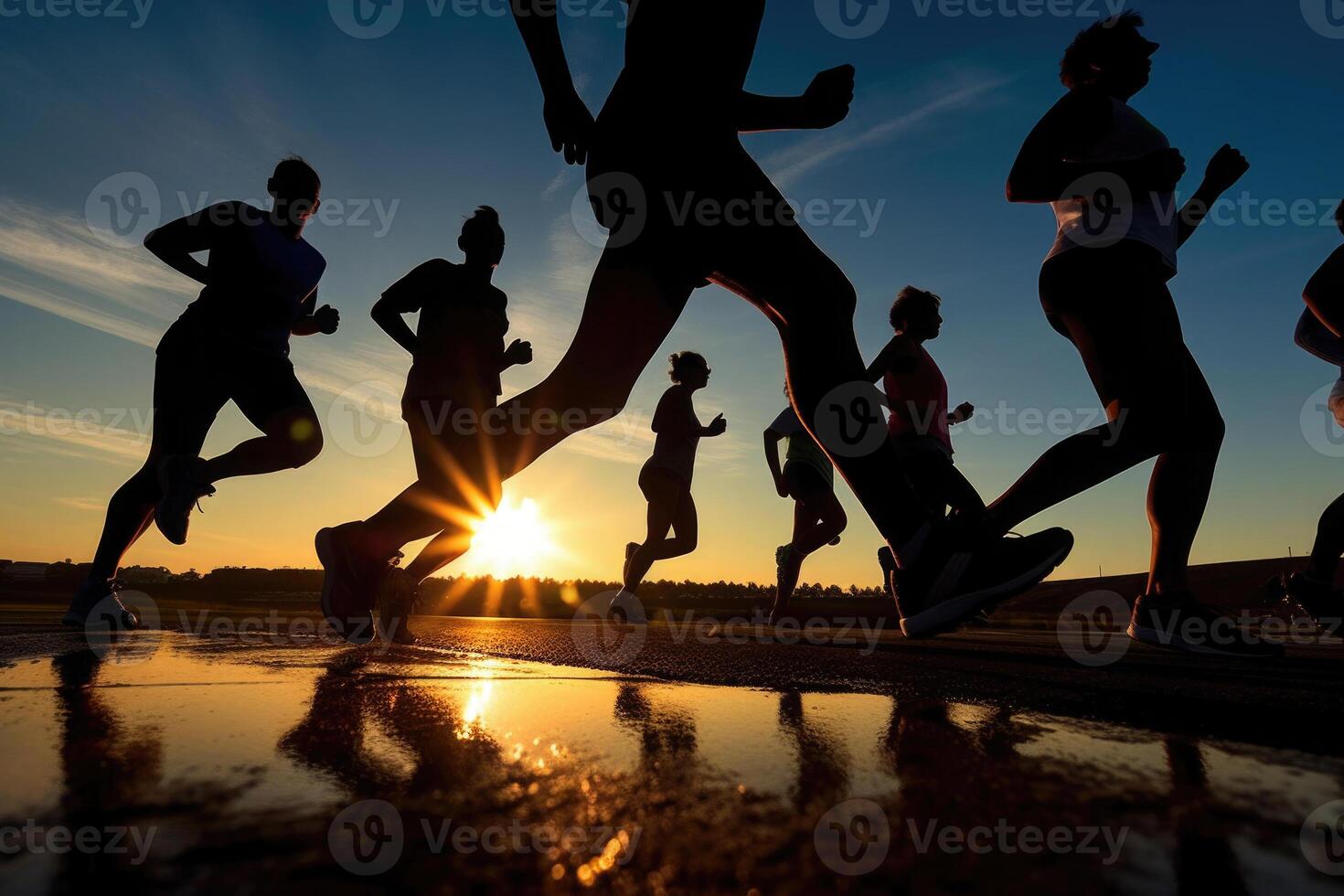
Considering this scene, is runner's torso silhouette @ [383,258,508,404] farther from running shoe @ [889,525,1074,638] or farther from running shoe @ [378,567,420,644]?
running shoe @ [889,525,1074,638]

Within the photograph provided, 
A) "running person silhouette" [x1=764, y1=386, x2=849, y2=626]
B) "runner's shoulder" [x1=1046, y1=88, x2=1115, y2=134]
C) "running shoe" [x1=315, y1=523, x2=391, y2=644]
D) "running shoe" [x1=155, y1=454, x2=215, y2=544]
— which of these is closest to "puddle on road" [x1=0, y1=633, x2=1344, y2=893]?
"running shoe" [x1=315, y1=523, x2=391, y2=644]

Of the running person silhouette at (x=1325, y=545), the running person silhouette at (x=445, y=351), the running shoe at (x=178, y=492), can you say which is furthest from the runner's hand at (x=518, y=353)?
the running person silhouette at (x=1325, y=545)

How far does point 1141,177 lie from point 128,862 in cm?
340

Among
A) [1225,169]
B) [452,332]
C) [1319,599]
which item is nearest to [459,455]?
[452,332]

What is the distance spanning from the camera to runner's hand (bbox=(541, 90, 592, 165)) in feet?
7.48

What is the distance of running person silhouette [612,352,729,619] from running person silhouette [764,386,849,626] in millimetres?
796

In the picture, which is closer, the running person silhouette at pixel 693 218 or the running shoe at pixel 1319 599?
the running person silhouette at pixel 693 218

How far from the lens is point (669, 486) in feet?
24.2

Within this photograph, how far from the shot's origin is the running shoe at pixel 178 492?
3463 mm

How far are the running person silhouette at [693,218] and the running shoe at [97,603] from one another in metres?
2.91

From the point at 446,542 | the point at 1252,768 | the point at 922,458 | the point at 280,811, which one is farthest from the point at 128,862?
the point at 922,458

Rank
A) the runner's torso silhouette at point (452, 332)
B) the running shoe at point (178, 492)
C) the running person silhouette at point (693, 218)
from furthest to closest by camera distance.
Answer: the runner's torso silhouette at point (452, 332), the running shoe at point (178, 492), the running person silhouette at point (693, 218)

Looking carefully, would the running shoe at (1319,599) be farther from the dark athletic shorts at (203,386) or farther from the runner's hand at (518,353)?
the dark athletic shorts at (203,386)

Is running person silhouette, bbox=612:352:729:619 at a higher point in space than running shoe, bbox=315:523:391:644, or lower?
higher
